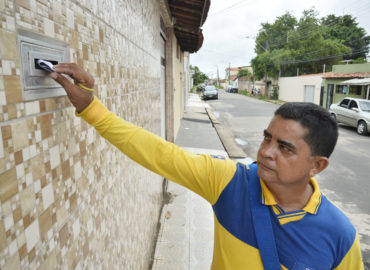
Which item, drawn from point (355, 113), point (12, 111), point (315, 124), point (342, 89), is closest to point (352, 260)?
point (315, 124)

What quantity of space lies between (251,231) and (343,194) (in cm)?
540

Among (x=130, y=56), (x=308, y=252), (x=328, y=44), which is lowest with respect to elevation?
(x=308, y=252)

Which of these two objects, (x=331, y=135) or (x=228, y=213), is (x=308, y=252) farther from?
(x=331, y=135)

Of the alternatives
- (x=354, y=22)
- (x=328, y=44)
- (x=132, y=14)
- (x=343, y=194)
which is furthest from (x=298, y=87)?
(x=132, y=14)

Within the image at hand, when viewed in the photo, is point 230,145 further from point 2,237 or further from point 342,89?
point 342,89

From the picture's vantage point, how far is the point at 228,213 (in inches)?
53.2

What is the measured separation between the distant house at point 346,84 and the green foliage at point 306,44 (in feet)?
40.7

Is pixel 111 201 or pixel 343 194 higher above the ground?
pixel 111 201

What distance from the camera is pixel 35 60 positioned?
77 cm

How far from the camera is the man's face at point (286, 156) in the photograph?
128 cm

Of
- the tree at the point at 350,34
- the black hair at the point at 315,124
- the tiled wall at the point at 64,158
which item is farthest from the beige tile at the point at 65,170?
the tree at the point at 350,34

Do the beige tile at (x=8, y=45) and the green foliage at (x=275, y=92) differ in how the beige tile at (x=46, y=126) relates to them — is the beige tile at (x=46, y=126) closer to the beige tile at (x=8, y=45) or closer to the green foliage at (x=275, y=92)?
the beige tile at (x=8, y=45)

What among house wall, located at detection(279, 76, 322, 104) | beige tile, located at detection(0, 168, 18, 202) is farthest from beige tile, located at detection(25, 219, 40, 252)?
house wall, located at detection(279, 76, 322, 104)

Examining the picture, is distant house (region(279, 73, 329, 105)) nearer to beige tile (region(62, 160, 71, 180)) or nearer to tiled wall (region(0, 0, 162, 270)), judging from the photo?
tiled wall (region(0, 0, 162, 270))
